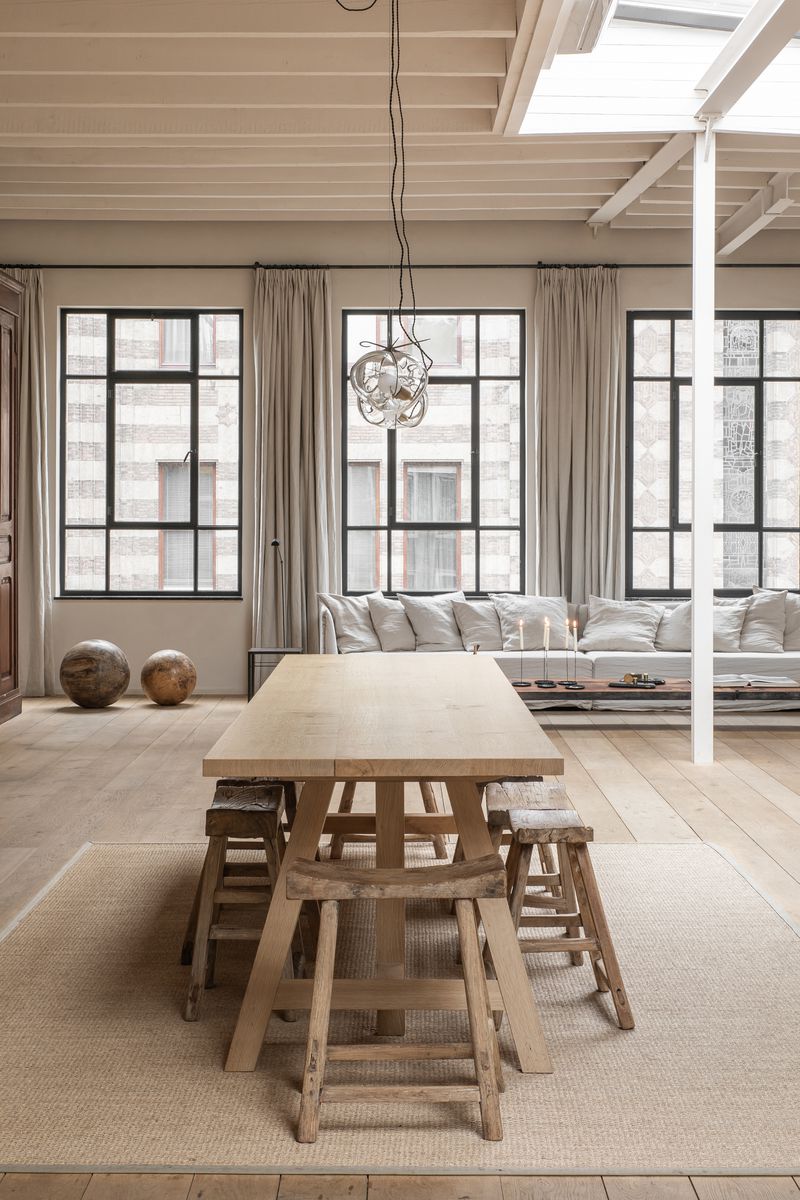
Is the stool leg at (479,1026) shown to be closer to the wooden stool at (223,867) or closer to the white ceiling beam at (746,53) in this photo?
the wooden stool at (223,867)

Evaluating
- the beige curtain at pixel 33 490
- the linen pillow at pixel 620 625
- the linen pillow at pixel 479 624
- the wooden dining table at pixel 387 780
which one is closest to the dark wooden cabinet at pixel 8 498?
the beige curtain at pixel 33 490

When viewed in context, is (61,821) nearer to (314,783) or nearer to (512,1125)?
(314,783)

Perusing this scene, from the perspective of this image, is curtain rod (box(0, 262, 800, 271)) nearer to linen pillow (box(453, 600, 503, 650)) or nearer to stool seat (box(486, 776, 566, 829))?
linen pillow (box(453, 600, 503, 650))

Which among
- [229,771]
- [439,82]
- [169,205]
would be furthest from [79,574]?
[229,771]

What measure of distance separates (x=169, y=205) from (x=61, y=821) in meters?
4.56

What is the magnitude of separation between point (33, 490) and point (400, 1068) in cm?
648

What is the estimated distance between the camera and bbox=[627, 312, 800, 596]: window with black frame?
8.42m

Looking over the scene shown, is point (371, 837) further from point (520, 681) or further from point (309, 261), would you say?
point (309, 261)

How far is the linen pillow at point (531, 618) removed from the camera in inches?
303

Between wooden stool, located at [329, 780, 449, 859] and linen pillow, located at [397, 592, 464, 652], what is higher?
linen pillow, located at [397, 592, 464, 652]

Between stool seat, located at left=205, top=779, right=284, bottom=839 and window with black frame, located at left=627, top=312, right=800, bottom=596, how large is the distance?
5.70 metres

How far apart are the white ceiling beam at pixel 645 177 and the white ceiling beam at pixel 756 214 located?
746 millimetres

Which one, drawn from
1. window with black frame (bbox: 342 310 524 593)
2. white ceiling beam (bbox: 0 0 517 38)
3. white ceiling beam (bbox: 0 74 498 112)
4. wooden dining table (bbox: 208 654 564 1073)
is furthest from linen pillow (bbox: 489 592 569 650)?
wooden dining table (bbox: 208 654 564 1073)

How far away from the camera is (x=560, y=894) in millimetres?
3543
